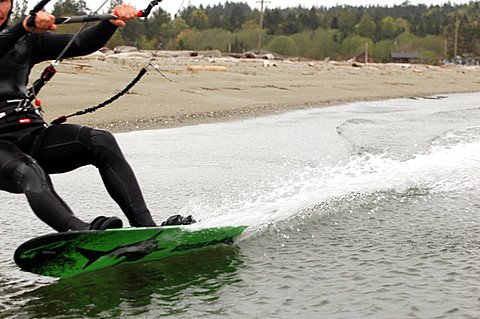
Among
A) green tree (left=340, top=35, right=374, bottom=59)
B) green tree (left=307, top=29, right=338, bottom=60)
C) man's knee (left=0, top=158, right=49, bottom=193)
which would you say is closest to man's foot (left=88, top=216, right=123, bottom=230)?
man's knee (left=0, top=158, right=49, bottom=193)

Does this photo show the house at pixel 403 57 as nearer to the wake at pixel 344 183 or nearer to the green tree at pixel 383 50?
the green tree at pixel 383 50

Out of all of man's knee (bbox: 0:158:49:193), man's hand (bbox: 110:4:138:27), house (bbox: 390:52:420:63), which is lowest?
house (bbox: 390:52:420:63)

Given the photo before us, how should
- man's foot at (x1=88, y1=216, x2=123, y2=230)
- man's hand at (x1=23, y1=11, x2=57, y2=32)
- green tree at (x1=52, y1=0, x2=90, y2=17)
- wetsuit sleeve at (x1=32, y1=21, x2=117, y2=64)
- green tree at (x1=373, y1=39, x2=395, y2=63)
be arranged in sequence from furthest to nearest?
green tree at (x1=373, y1=39, x2=395, y2=63), green tree at (x1=52, y1=0, x2=90, y2=17), wetsuit sleeve at (x1=32, y1=21, x2=117, y2=64), man's hand at (x1=23, y1=11, x2=57, y2=32), man's foot at (x1=88, y1=216, x2=123, y2=230)

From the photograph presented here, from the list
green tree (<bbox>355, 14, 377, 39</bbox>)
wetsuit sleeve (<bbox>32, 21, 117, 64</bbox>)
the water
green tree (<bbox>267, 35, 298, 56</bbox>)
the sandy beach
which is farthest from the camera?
green tree (<bbox>355, 14, 377, 39</bbox>)

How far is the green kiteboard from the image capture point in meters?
3.73

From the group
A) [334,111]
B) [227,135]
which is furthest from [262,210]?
[334,111]

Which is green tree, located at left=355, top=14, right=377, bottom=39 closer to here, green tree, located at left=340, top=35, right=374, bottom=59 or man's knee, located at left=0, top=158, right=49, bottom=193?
green tree, located at left=340, top=35, right=374, bottom=59

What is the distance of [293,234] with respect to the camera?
4.88 metres

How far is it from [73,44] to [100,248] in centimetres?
145

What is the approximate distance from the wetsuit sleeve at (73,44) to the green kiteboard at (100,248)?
4.41 ft

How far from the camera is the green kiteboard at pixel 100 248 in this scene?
373 centimetres

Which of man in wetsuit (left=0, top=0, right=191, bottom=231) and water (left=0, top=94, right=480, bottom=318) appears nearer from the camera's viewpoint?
water (left=0, top=94, right=480, bottom=318)

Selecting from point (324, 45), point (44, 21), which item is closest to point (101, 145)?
point (44, 21)

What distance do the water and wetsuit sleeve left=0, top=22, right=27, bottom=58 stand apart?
1292mm
